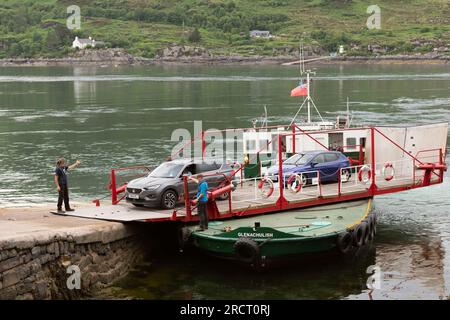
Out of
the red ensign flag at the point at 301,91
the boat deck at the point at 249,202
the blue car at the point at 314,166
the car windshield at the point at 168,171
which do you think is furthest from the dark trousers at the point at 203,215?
the red ensign flag at the point at 301,91

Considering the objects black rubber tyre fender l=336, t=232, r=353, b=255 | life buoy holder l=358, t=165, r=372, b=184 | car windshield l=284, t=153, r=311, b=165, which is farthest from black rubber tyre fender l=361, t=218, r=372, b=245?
car windshield l=284, t=153, r=311, b=165

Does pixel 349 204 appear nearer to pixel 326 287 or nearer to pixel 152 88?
pixel 326 287

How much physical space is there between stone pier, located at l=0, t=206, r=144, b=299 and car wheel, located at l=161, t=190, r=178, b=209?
5.66ft

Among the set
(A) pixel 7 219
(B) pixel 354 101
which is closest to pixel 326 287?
(A) pixel 7 219

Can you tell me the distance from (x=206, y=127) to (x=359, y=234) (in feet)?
157

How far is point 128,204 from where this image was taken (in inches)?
1160

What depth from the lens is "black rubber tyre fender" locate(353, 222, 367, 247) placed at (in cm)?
2695

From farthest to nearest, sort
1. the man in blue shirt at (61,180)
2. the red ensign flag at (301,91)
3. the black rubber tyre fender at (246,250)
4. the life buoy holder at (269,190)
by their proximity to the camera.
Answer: the red ensign flag at (301,91)
the life buoy holder at (269,190)
the man in blue shirt at (61,180)
the black rubber tyre fender at (246,250)

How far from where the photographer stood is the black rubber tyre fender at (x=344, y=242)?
86.0 ft

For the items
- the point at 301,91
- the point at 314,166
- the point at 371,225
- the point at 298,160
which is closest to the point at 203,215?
the point at 371,225

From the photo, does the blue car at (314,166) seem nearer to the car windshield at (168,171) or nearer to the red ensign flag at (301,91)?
the car windshield at (168,171)

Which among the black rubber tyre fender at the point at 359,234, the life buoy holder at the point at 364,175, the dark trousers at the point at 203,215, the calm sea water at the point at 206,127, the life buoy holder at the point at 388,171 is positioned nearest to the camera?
the calm sea water at the point at 206,127

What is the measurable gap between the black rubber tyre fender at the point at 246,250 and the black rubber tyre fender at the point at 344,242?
2759 mm

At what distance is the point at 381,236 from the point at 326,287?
7445 mm
